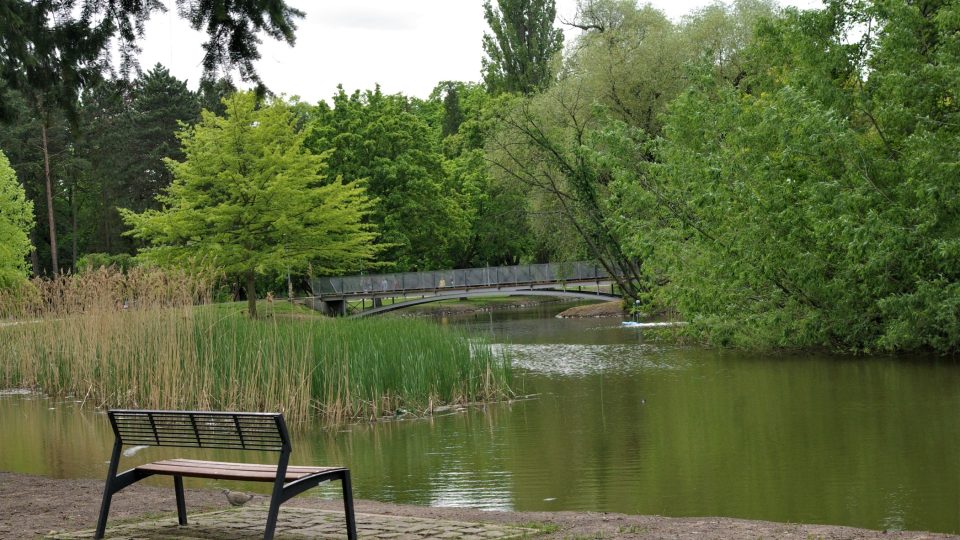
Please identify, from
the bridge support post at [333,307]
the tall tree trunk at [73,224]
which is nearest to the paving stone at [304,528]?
the bridge support post at [333,307]

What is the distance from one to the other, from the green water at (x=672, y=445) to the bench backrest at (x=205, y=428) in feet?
7.93

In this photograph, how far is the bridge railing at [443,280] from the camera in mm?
42844

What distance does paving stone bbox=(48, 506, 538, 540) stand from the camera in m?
6.05

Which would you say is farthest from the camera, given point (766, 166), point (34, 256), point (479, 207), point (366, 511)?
point (479, 207)

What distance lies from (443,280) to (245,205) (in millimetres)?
12507

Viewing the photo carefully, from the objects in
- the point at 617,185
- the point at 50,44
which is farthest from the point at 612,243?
the point at 50,44

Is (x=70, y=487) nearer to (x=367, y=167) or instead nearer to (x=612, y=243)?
(x=612, y=243)

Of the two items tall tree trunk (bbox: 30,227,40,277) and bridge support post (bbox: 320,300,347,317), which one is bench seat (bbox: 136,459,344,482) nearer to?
bridge support post (bbox: 320,300,347,317)

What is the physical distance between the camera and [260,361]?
13422 millimetres

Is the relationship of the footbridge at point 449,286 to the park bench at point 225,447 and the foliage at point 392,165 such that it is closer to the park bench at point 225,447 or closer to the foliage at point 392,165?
the foliage at point 392,165

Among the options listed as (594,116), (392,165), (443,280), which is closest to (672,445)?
(594,116)

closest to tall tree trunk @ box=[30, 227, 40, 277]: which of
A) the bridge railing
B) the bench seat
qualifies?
the bridge railing

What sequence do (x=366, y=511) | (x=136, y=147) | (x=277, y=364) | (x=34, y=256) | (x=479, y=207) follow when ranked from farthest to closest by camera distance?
1. (x=136, y=147)
2. (x=479, y=207)
3. (x=34, y=256)
4. (x=277, y=364)
5. (x=366, y=511)

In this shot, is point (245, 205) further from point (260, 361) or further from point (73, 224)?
point (73, 224)
